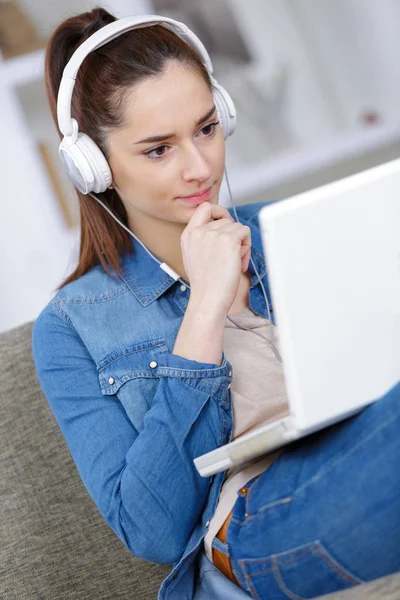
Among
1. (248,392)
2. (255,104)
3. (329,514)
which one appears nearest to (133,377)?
(248,392)

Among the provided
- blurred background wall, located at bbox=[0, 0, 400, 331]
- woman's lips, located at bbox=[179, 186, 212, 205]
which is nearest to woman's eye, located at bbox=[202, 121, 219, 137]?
woman's lips, located at bbox=[179, 186, 212, 205]

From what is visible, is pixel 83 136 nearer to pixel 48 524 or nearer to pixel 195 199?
pixel 195 199

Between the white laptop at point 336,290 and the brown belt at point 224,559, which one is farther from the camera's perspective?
the brown belt at point 224,559

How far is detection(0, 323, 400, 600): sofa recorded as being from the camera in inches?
55.2

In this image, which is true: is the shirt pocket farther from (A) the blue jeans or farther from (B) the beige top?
(A) the blue jeans

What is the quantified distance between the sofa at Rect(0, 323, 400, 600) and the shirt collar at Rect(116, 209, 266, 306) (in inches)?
10.5

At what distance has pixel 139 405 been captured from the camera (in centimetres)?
129

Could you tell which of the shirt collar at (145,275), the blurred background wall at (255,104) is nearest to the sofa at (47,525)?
the shirt collar at (145,275)

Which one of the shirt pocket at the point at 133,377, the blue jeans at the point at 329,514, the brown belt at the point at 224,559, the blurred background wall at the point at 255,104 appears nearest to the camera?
the blue jeans at the point at 329,514

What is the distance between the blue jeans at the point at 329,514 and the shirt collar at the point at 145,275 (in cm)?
44

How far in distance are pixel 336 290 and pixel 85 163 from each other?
62 centimetres

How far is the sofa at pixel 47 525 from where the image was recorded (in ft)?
4.60

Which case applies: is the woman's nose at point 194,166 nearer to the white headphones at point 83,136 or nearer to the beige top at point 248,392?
the white headphones at point 83,136

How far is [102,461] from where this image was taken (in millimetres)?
1230
